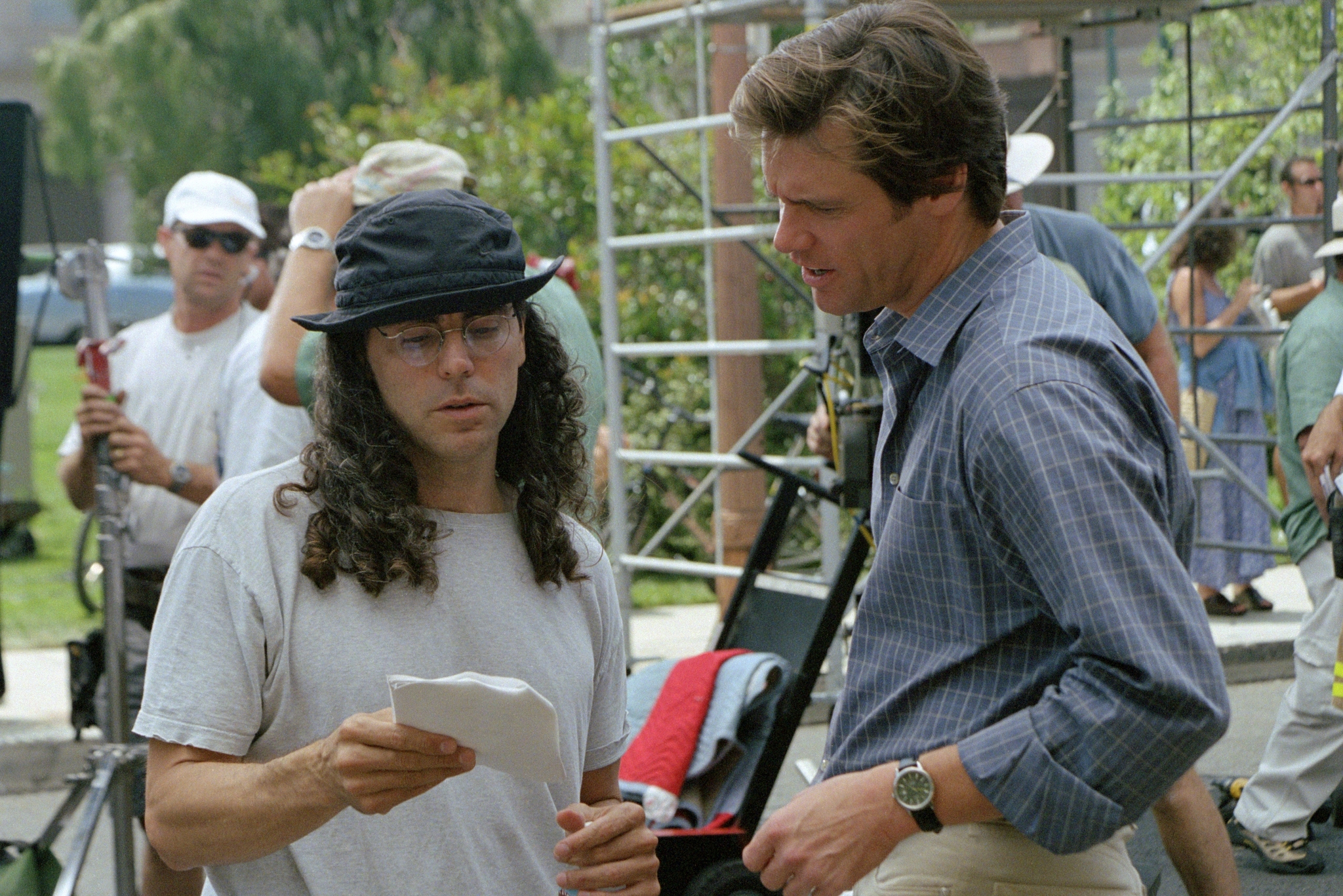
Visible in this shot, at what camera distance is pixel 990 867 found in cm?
186

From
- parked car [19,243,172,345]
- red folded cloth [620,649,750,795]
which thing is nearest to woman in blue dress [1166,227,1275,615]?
red folded cloth [620,649,750,795]

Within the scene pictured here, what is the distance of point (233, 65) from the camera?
69.9 feet

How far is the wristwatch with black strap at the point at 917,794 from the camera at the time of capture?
1.77m

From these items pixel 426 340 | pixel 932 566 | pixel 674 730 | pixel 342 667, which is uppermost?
pixel 426 340

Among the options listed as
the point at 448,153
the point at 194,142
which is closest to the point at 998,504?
the point at 448,153

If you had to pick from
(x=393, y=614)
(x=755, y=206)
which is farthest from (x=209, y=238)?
(x=393, y=614)

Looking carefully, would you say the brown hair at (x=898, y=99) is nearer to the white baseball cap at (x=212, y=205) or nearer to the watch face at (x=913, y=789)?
the watch face at (x=913, y=789)

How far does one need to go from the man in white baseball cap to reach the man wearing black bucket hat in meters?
2.38

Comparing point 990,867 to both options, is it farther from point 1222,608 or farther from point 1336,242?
point 1222,608

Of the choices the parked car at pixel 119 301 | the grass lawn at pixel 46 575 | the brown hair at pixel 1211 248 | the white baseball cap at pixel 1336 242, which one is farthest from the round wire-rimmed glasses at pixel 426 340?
the parked car at pixel 119 301

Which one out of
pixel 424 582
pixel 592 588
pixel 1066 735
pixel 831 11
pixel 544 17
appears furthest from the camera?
pixel 544 17

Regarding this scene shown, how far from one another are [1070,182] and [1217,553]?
272 cm

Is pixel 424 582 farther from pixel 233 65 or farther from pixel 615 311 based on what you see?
pixel 233 65

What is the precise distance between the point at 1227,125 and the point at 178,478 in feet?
27.2
